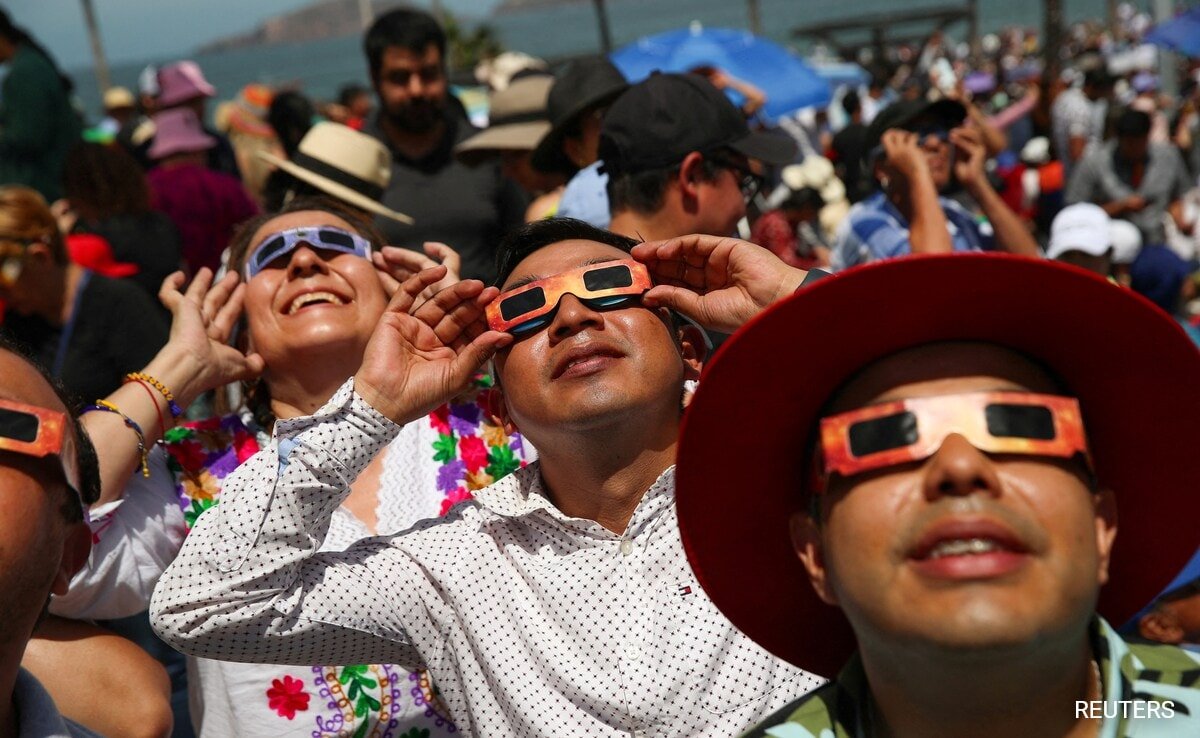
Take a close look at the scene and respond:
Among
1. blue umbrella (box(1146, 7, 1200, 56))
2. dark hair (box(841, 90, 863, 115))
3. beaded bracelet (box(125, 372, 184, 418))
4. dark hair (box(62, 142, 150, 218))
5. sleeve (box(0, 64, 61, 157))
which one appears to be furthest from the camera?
dark hair (box(841, 90, 863, 115))

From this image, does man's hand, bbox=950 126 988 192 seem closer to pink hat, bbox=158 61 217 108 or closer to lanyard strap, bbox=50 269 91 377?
lanyard strap, bbox=50 269 91 377

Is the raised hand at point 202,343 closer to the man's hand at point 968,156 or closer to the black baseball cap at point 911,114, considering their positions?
the black baseball cap at point 911,114

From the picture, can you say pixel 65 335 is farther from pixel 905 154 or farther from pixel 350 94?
pixel 350 94

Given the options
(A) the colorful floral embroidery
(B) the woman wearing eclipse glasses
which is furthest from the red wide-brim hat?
(A) the colorful floral embroidery

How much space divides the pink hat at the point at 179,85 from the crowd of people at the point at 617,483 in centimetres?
444

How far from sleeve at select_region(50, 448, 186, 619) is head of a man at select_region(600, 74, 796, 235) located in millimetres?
1708

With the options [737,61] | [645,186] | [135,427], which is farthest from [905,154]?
[737,61]

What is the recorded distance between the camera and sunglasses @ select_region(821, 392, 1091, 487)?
1815 millimetres

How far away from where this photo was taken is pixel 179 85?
9.14m

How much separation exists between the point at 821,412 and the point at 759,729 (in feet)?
1.68

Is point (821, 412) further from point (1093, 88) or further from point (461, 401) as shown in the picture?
point (1093, 88)

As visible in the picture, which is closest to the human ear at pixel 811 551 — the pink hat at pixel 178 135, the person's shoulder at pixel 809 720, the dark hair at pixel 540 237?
the person's shoulder at pixel 809 720

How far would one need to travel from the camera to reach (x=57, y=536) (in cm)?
203

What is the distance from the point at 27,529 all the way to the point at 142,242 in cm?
472
